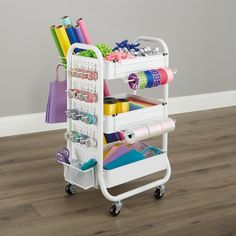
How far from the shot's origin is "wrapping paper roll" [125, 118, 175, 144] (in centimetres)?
234

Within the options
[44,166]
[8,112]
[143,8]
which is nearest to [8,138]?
[8,112]

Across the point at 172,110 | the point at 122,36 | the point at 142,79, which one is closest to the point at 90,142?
the point at 142,79

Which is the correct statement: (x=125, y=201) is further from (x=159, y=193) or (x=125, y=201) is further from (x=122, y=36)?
(x=122, y=36)

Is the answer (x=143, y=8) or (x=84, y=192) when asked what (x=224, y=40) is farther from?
(x=84, y=192)

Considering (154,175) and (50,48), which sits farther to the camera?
(50,48)

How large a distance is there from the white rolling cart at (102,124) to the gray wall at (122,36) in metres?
1.09

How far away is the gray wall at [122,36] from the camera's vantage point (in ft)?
11.3

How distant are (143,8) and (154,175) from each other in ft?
4.59

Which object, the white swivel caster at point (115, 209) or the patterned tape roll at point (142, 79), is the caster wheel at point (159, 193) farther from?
the patterned tape roll at point (142, 79)

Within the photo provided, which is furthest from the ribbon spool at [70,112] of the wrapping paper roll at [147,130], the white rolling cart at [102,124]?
the wrapping paper roll at [147,130]

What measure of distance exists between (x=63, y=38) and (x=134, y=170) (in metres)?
0.65

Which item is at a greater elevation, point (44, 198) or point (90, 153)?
point (90, 153)

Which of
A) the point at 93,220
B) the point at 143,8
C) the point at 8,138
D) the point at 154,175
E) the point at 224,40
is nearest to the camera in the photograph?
the point at 93,220

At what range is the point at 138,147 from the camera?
2617 mm
